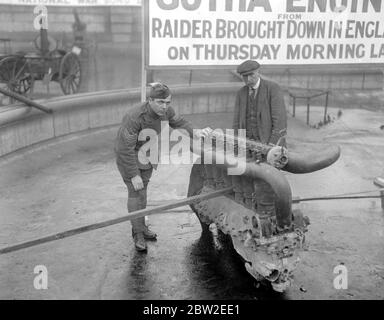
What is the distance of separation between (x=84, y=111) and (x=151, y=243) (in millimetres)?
4959

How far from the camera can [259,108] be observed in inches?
194

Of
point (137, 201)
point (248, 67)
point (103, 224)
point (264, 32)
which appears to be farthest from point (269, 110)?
point (103, 224)

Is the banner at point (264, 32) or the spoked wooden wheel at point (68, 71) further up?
the banner at point (264, 32)

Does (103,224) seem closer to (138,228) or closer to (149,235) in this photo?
(138,228)

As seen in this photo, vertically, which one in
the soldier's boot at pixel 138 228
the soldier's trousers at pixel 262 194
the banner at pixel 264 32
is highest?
the banner at pixel 264 32

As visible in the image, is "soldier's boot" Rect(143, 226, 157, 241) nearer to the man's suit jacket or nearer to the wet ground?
the wet ground

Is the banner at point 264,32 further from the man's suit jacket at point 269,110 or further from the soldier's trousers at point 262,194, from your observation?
the soldier's trousers at point 262,194

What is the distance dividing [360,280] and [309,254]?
600mm

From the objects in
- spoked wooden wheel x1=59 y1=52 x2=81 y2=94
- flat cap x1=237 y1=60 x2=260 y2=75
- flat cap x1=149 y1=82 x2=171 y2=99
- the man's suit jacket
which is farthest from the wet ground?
spoked wooden wheel x1=59 y1=52 x2=81 y2=94

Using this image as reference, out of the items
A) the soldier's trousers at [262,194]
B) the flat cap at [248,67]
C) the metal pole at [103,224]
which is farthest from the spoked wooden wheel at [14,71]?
the soldier's trousers at [262,194]

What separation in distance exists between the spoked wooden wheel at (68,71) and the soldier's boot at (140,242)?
21.7 ft

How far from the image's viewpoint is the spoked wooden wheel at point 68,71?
10768mm

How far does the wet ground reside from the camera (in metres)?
4.24
